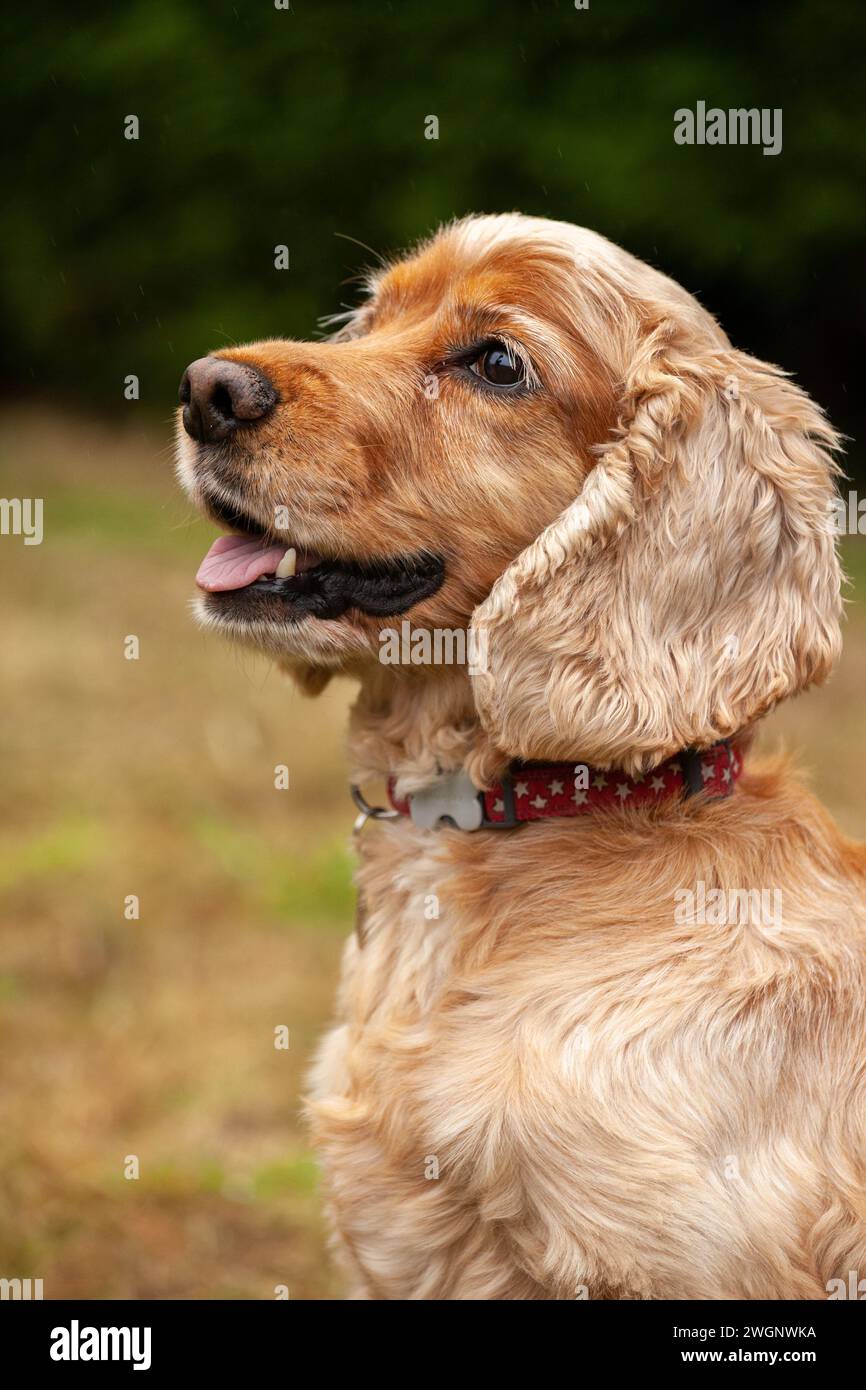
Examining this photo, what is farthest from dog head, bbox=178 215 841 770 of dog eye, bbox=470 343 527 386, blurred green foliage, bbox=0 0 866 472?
blurred green foliage, bbox=0 0 866 472

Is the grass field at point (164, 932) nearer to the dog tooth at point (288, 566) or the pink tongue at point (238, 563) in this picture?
the pink tongue at point (238, 563)

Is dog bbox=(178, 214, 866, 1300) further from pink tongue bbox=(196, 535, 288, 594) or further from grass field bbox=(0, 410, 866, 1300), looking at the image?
grass field bbox=(0, 410, 866, 1300)

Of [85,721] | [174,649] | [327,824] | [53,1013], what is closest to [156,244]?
[174,649]

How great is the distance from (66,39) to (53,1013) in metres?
14.0

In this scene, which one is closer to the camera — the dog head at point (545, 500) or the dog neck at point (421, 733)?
the dog head at point (545, 500)

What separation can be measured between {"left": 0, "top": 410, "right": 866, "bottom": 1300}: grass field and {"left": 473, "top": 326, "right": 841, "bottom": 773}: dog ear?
220 mm

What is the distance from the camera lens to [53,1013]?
503 centimetres

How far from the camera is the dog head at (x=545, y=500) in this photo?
2893 mm

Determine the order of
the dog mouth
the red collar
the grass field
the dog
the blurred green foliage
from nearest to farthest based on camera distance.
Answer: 1. the dog
2. the red collar
3. the dog mouth
4. the grass field
5. the blurred green foliage

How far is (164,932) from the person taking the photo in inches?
224

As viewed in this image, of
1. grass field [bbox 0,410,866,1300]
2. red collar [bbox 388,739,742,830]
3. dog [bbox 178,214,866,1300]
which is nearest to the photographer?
dog [bbox 178,214,866,1300]

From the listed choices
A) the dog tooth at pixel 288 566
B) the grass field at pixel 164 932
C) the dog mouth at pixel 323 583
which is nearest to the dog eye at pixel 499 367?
the dog mouth at pixel 323 583

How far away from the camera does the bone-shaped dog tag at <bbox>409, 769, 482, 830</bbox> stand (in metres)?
3.07
